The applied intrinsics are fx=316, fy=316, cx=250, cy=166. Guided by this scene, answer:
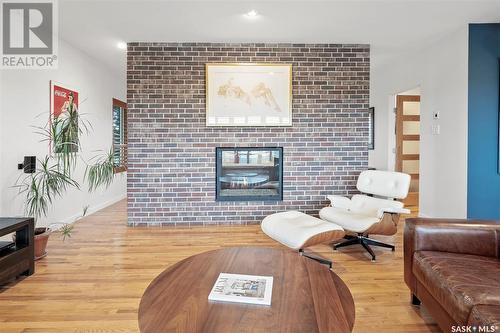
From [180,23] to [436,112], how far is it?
3.43 metres

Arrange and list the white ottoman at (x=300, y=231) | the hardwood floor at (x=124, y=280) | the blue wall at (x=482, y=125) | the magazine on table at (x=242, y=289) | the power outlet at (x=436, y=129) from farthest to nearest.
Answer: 1. the power outlet at (x=436, y=129)
2. the blue wall at (x=482, y=125)
3. the white ottoman at (x=300, y=231)
4. the hardwood floor at (x=124, y=280)
5. the magazine on table at (x=242, y=289)

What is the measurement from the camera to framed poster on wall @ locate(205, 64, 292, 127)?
165 inches

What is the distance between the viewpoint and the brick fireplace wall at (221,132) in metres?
4.18

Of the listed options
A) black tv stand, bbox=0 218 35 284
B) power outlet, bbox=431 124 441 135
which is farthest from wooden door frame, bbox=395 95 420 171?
black tv stand, bbox=0 218 35 284

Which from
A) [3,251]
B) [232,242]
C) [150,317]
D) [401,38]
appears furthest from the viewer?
[401,38]

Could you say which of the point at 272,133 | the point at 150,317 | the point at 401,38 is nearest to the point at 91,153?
the point at 272,133

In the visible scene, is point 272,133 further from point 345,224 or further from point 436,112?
point 436,112

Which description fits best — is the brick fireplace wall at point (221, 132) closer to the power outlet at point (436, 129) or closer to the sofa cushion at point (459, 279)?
the power outlet at point (436, 129)

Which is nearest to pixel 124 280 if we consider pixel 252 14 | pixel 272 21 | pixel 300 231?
pixel 300 231

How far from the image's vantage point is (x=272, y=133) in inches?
168

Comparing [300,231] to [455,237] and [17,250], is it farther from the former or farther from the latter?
[17,250]

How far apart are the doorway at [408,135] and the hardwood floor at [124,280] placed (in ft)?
6.17

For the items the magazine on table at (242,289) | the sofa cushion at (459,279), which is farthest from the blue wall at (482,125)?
the magazine on table at (242,289)

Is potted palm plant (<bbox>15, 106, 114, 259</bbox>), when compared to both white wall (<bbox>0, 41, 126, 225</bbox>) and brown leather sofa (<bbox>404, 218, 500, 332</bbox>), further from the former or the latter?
brown leather sofa (<bbox>404, 218, 500, 332</bbox>)
